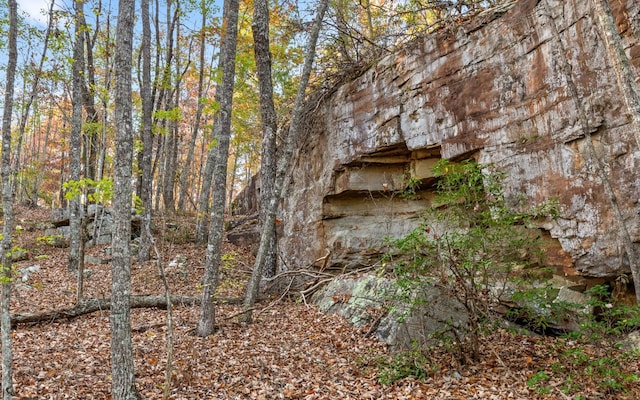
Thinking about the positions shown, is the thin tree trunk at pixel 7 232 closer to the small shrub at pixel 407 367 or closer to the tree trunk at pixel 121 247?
the tree trunk at pixel 121 247

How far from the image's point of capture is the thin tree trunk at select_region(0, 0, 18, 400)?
4.83 m

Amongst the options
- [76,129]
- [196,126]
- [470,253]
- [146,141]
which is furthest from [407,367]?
[196,126]

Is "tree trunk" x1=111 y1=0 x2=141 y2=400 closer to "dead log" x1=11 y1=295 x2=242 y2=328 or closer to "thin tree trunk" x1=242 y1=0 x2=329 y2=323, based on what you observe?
"thin tree trunk" x1=242 y1=0 x2=329 y2=323

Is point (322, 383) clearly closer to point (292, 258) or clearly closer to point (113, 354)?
point (113, 354)

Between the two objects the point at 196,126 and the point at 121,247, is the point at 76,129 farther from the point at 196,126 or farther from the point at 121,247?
the point at 121,247

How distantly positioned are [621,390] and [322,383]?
3.64m

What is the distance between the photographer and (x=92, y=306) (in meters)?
8.63

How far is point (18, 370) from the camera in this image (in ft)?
19.0

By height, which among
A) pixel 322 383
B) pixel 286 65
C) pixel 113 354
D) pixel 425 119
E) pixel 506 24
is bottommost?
pixel 322 383

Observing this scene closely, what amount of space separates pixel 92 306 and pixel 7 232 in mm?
3470

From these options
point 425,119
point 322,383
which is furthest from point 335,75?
point 322,383

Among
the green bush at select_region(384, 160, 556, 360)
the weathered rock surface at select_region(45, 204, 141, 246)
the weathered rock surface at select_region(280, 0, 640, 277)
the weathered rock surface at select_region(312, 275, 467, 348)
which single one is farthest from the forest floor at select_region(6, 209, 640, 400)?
the weathered rock surface at select_region(45, 204, 141, 246)

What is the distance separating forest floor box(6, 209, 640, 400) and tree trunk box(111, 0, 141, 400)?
72cm

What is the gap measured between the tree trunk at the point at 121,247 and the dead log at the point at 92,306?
4368 mm
